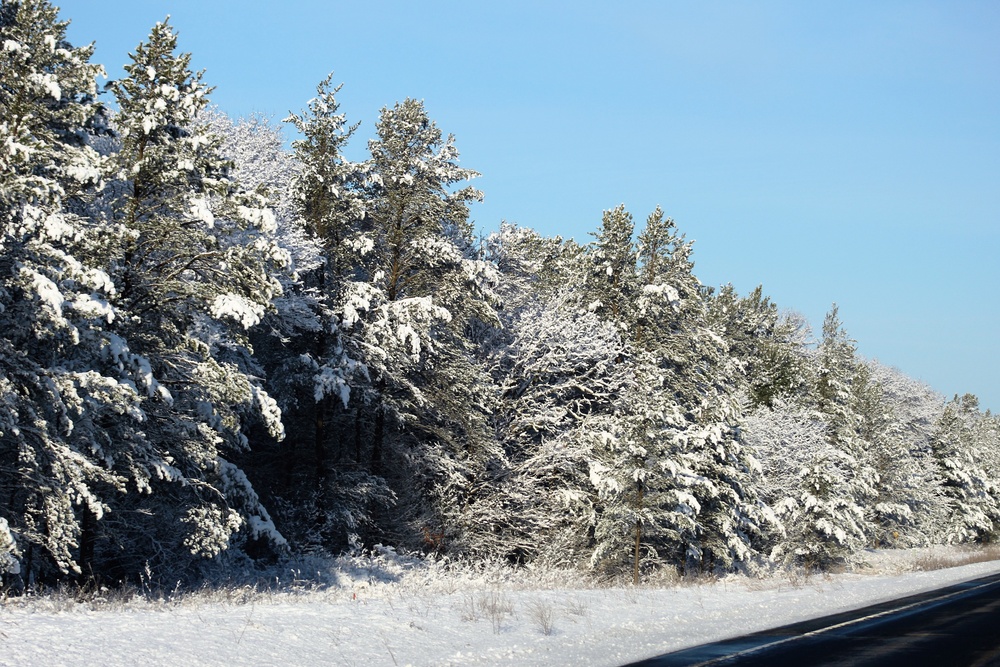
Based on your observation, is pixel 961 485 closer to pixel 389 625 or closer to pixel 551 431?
pixel 551 431

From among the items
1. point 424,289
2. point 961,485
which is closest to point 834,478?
point 424,289

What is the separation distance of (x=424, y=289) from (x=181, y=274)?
1065cm

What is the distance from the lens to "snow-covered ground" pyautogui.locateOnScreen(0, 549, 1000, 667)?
32.7 feet

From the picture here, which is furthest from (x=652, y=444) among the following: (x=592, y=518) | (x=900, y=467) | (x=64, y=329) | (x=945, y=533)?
(x=945, y=533)

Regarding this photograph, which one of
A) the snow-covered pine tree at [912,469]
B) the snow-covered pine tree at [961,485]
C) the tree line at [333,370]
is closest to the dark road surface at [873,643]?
the tree line at [333,370]

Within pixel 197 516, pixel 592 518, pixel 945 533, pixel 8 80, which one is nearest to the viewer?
pixel 8 80

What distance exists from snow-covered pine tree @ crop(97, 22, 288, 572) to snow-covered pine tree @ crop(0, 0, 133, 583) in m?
1.24

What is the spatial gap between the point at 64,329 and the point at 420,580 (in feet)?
36.9

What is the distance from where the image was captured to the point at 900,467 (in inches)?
2188

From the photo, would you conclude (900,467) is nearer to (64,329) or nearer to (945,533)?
(945,533)

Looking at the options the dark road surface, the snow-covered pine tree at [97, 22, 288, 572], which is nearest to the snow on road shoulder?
the dark road surface

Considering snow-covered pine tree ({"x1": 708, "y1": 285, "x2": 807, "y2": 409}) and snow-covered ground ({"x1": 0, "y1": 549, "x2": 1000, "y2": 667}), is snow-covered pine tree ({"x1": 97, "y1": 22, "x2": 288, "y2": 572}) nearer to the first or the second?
snow-covered ground ({"x1": 0, "y1": 549, "x2": 1000, "y2": 667})

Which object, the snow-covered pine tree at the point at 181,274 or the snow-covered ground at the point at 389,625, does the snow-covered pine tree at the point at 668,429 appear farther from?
the snow-covered pine tree at the point at 181,274

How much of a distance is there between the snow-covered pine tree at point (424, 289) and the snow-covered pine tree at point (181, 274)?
865cm
